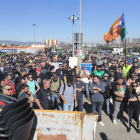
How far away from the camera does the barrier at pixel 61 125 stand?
325 centimetres

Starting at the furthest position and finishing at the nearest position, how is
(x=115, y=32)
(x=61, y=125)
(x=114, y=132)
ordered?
(x=115, y=32) < (x=114, y=132) < (x=61, y=125)

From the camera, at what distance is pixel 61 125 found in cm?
327

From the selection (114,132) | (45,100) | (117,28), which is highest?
(117,28)

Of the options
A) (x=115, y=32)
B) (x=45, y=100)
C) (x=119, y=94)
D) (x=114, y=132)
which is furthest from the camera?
(x=115, y=32)

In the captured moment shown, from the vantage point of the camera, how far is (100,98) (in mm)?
5422

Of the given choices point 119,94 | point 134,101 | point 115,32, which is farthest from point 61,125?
point 115,32

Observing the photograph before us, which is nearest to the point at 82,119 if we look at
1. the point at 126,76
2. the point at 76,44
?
the point at 126,76

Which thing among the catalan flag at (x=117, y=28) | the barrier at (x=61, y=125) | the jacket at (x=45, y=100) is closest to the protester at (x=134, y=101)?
the barrier at (x=61, y=125)

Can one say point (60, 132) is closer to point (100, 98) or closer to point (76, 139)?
point (76, 139)

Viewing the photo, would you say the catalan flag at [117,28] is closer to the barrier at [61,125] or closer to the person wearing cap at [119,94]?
the person wearing cap at [119,94]

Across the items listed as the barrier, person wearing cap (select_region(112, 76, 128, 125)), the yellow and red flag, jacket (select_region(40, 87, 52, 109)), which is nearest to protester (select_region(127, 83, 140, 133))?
person wearing cap (select_region(112, 76, 128, 125))

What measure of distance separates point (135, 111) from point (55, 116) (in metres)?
2.76

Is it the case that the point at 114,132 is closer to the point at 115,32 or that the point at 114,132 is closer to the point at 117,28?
the point at 117,28

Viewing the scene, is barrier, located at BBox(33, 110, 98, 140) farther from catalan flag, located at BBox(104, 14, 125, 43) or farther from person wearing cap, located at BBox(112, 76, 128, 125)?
catalan flag, located at BBox(104, 14, 125, 43)
